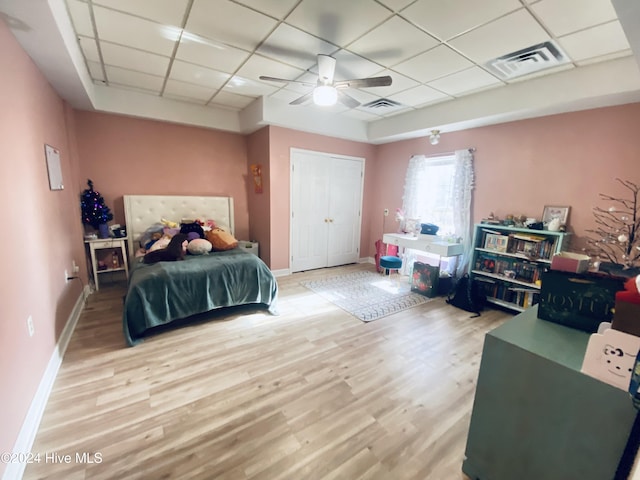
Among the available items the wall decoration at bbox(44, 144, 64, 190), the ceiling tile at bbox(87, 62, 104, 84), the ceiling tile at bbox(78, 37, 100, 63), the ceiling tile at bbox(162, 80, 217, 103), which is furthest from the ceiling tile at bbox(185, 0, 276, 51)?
the wall decoration at bbox(44, 144, 64, 190)

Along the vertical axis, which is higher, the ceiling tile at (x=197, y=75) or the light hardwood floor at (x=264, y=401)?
the ceiling tile at (x=197, y=75)

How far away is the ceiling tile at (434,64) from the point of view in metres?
2.51

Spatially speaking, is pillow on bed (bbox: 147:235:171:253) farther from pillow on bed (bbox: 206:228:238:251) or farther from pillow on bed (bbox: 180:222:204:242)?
pillow on bed (bbox: 206:228:238:251)

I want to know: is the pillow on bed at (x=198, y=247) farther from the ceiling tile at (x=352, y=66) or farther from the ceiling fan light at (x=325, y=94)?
the ceiling tile at (x=352, y=66)

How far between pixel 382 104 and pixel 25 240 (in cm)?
403

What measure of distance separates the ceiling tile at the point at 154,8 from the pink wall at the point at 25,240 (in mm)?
681

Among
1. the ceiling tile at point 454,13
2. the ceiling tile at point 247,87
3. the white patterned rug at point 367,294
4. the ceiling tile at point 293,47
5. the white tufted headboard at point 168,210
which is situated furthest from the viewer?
the white tufted headboard at point 168,210

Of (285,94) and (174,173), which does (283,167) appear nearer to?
(285,94)

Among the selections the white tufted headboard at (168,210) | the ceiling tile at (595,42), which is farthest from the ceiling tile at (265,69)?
the ceiling tile at (595,42)

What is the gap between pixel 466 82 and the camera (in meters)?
3.08

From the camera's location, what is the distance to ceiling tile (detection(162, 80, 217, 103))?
11.4ft

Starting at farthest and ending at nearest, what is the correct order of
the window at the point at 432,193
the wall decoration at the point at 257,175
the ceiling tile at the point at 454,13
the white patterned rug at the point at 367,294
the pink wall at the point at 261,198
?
the wall decoration at the point at 257,175, the pink wall at the point at 261,198, the window at the point at 432,193, the white patterned rug at the point at 367,294, the ceiling tile at the point at 454,13

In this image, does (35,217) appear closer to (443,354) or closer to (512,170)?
(443,354)

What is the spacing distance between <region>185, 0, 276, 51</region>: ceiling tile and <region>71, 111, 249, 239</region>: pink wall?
7.83 feet
